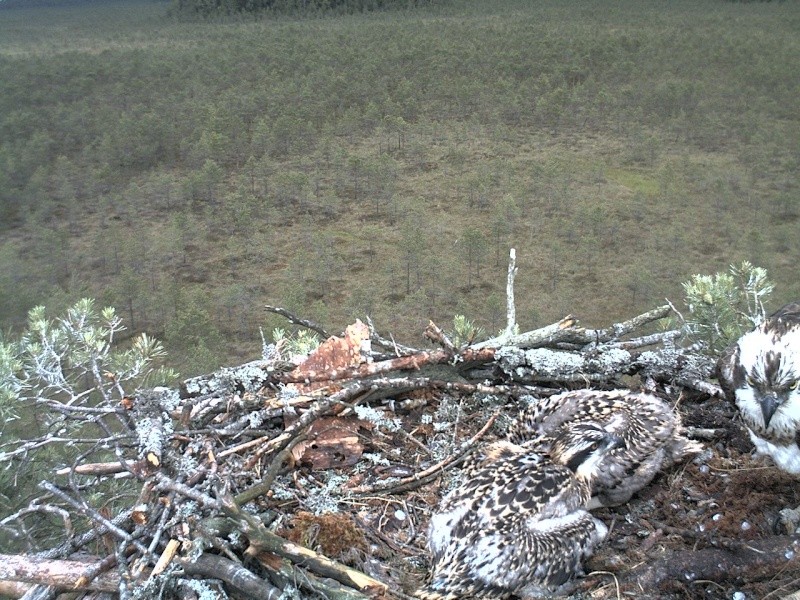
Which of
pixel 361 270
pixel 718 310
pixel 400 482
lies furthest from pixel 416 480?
pixel 361 270

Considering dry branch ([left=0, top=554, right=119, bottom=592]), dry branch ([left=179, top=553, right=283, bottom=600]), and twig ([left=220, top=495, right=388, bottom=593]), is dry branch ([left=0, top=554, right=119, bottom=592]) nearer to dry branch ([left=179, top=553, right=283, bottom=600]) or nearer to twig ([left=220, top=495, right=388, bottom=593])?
dry branch ([left=179, top=553, right=283, bottom=600])

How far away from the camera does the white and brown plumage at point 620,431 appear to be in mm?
2881

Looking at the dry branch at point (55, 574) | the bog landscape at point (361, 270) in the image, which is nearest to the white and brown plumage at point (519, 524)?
the bog landscape at point (361, 270)

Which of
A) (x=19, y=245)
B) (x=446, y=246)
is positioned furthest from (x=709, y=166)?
(x=19, y=245)

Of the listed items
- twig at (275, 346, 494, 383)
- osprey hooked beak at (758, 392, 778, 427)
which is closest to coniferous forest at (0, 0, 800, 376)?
twig at (275, 346, 494, 383)

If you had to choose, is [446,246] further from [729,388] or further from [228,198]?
[729,388]

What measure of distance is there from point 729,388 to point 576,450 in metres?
0.74

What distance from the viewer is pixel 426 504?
2.96 meters

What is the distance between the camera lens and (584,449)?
2.86m

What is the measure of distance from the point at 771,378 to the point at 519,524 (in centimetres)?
114

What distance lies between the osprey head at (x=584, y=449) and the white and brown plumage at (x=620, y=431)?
1.2 inches

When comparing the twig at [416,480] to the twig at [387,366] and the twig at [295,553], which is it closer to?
the twig at [387,366]

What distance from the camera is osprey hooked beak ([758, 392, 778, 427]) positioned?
2.57 m

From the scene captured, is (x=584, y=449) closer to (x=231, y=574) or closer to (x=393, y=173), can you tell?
(x=231, y=574)
